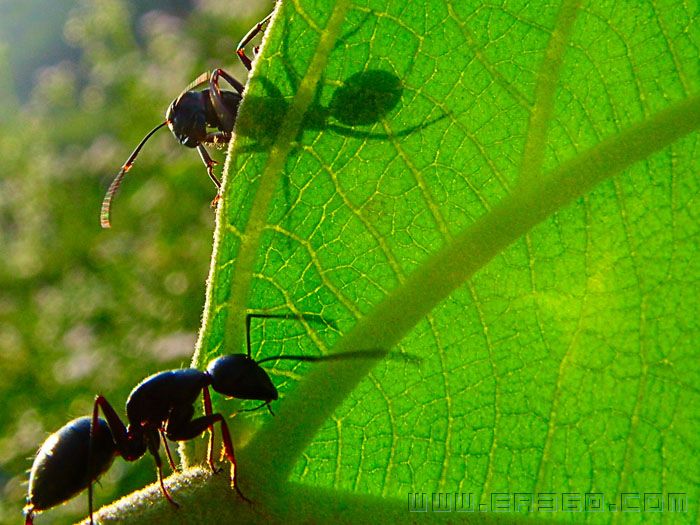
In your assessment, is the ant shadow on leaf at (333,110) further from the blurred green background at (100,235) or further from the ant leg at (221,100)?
the blurred green background at (100,235)

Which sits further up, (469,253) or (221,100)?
(221,100)

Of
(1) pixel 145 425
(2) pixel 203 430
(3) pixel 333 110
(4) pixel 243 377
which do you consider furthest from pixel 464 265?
(1) pixel 145 425

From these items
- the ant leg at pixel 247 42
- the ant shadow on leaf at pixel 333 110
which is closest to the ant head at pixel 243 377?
the ant shadow on leaf at pixel 333 110

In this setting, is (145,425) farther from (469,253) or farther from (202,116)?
(202,116)

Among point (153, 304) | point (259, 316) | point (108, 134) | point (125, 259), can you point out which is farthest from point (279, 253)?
point (108, 134)

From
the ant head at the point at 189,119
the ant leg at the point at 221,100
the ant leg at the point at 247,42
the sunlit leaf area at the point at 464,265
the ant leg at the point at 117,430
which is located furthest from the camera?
the ant head at the point at 189,119

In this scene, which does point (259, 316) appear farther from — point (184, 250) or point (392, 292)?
point (184, 250)
